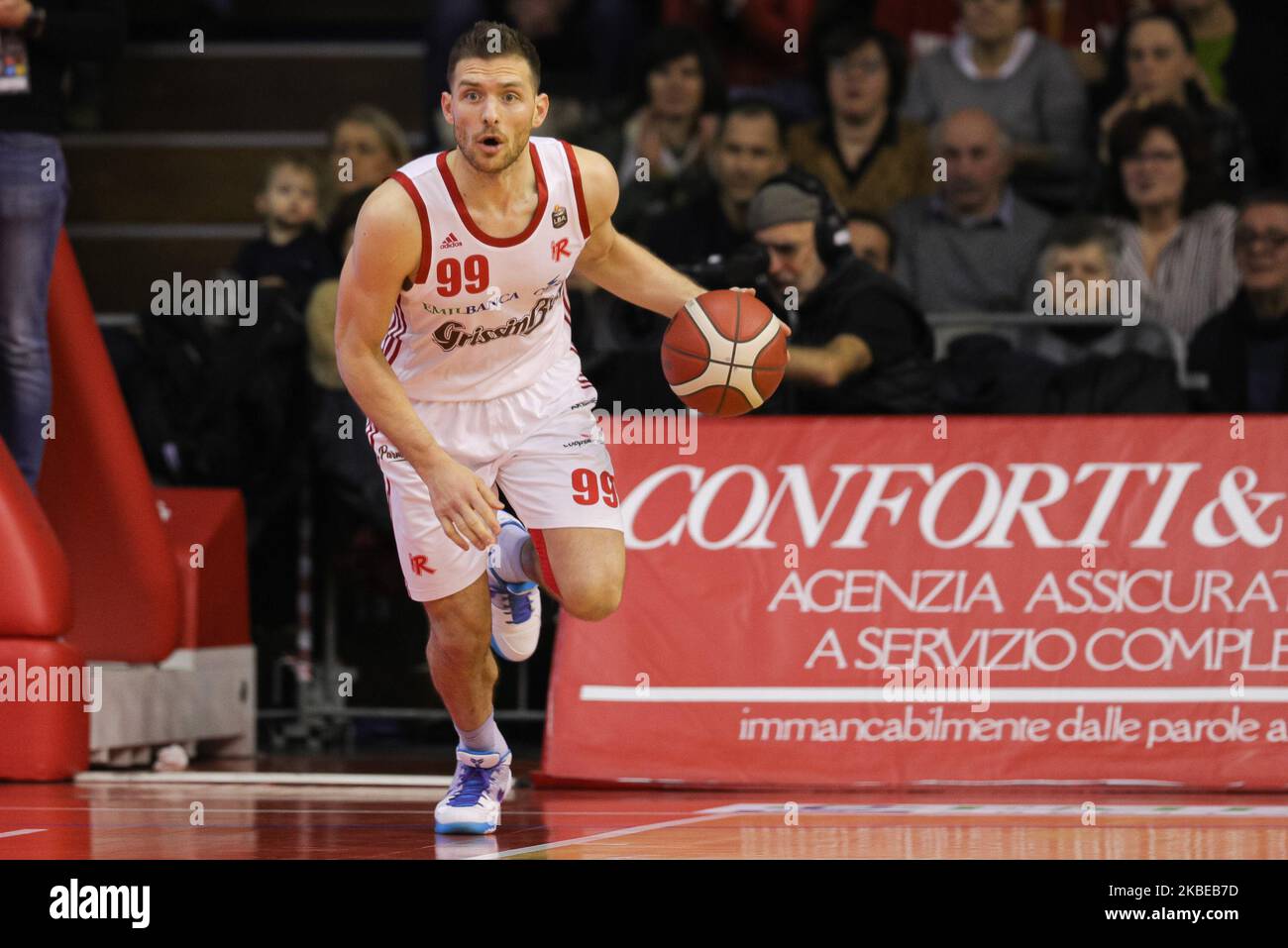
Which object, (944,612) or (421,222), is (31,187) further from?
(944,612)

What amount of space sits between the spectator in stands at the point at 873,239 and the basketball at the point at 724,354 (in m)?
3.35

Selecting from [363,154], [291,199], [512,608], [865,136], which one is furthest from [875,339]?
[291,199]

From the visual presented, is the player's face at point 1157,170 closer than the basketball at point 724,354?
No

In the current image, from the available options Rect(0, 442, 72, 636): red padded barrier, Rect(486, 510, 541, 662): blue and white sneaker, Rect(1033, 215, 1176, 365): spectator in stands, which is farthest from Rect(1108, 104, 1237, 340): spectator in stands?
Rect(0, 442, 72, 636): red padded barrier

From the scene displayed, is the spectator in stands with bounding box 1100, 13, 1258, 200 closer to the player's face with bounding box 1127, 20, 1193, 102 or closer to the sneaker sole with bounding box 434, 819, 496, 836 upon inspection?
the player's face with bounding box 1127, 20, 1193, 102

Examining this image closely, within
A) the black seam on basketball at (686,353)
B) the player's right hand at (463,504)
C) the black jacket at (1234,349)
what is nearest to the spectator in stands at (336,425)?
the black seam on basketball at (686,353)

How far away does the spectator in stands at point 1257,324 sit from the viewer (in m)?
8.77

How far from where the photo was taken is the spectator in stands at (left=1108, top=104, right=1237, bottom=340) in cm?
927

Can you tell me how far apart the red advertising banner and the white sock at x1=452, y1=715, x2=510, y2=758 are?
1227 millimetres

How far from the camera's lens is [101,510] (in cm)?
834

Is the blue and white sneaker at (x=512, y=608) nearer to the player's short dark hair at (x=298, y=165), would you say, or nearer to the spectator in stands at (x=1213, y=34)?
the player's short dark hair at (x=298, y=165)

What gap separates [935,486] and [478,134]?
2.73 m

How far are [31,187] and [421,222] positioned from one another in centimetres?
274
